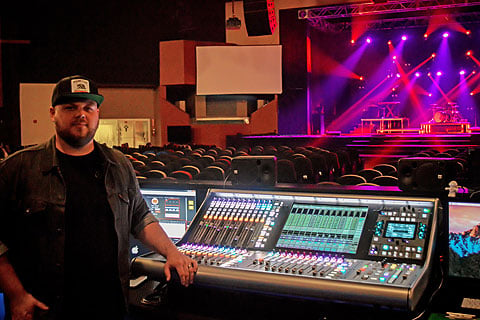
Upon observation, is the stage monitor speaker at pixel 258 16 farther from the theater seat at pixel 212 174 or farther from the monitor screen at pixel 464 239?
the monitor screen at pixel 464 239

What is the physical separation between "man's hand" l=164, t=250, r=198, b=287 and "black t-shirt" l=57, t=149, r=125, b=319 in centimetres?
24

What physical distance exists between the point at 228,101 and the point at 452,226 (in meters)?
16.4

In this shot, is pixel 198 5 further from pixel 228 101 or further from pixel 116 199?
pixel 116 199

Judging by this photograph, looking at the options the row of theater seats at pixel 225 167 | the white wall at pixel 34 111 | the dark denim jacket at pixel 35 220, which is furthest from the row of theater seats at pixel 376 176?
the white wall at pixel 34 111

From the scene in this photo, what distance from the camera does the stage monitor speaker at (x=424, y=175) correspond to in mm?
2404

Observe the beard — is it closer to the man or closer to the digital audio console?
the man

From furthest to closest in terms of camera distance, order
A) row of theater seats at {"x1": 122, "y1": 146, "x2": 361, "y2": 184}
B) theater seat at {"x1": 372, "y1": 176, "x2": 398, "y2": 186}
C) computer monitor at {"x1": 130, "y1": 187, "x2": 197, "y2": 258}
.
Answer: row of theater seats at {"x1": 122, "y1": 146, "x2": 361, "y2": 184} → theater seat at {"x1": 372, "y1": 176, "x2": 398, "y2": 186} → computer monitor at {"x1": 130, "y1": 187, "x2": 197, "y2": 258}

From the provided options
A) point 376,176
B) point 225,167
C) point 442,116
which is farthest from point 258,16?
point 442,116

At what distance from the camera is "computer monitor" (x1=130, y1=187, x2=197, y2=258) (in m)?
2.94

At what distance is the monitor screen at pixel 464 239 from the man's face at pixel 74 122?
1628 millimetres

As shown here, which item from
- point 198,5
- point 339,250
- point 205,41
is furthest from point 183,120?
point 339,250

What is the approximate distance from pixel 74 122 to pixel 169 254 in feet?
2.26

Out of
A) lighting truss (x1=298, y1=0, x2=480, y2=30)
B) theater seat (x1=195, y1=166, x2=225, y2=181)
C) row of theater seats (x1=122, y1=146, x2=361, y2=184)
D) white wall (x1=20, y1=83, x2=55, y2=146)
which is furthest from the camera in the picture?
white wall (x1=20, y1=83, x2=55, y2=146)

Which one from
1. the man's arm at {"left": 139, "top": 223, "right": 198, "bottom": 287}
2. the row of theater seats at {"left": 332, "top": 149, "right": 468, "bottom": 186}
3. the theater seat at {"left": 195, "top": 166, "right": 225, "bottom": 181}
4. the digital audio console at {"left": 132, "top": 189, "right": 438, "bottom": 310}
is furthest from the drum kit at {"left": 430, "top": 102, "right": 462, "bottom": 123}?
the man's arm at {"left": 139, "top": 223, "right": 198, "bottom": 287}
